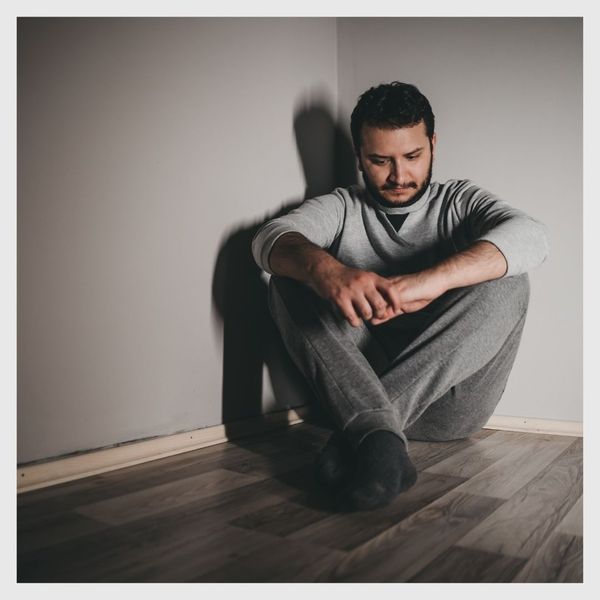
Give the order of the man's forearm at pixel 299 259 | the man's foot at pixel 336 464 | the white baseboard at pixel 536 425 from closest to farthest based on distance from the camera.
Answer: the man's foot at pixel 336 464 → the man's forearm at pixel 299 259 → the white baseboard at pixel 536 425

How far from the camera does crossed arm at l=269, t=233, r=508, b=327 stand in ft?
3.57

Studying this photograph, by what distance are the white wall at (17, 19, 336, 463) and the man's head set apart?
0.98 feet

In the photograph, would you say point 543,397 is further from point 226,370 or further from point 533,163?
point 226,370

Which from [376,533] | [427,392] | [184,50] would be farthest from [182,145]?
[376,533]

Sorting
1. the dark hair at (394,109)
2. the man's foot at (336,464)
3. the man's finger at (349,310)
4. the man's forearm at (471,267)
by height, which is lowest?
the man's foot at (336,464)

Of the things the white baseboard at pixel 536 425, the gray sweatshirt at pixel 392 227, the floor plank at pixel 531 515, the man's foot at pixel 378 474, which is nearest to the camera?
the floor plank at pixel 531 515

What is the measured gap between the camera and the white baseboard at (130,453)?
1.09 meters

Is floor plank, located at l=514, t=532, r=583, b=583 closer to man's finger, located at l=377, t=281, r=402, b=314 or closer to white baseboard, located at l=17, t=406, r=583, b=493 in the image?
man's finger, located at l=377, t=281, r=402, b=314

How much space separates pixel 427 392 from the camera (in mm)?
1207

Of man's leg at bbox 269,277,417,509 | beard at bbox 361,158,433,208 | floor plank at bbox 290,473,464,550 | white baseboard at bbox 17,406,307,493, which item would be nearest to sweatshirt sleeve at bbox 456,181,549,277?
beard at bbox 361,158,433,208

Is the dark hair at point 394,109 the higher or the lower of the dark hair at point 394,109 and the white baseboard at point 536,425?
the higher

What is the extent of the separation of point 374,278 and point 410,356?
0.72 ft

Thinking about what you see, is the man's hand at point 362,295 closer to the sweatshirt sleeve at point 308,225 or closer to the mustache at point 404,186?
the sweatshirt sleeve at point 308,225

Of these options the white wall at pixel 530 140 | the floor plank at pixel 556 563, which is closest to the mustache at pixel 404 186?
the white wall at pixel 530 140
